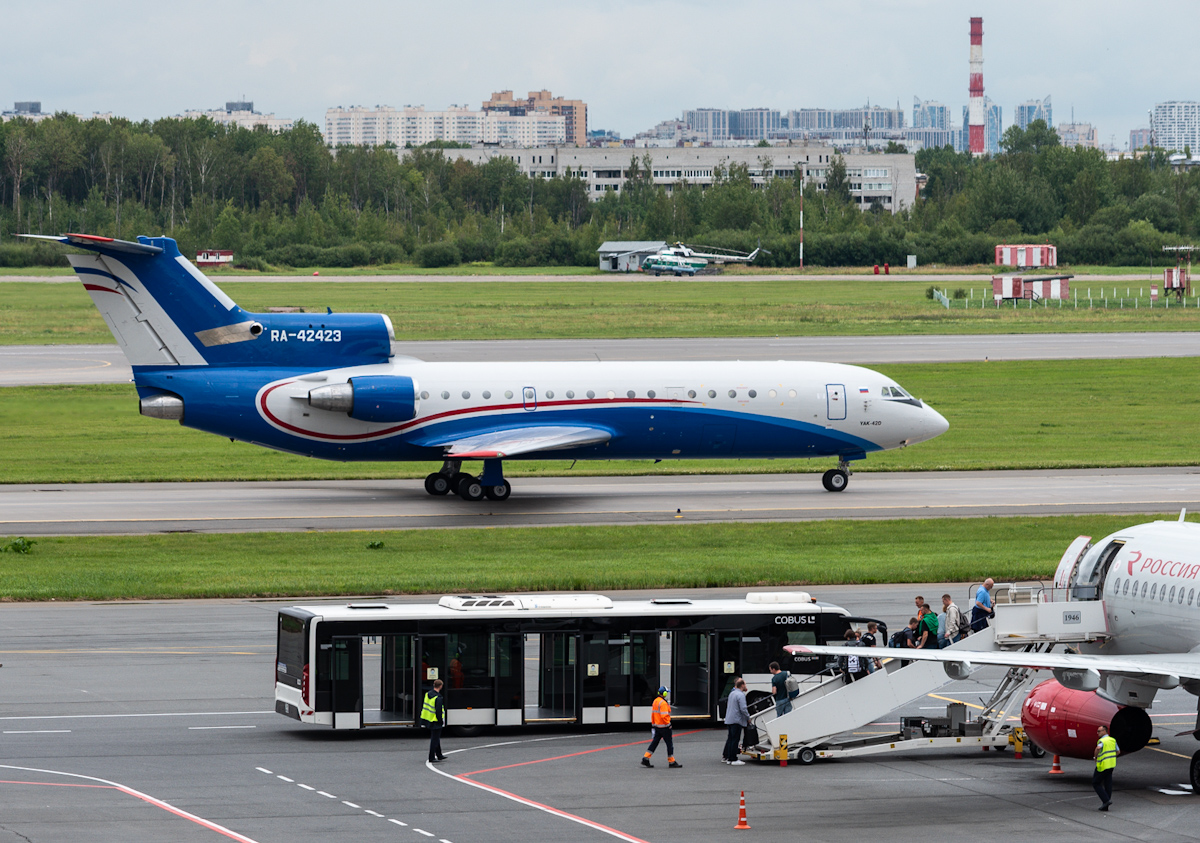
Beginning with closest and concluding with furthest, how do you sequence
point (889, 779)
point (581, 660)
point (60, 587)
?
point (889, 779)
point (581, 660)
point (60, 587)

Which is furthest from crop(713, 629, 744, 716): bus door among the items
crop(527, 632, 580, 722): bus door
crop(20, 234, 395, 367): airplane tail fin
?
crop(20, 234, 395, 367): airplane tail fin

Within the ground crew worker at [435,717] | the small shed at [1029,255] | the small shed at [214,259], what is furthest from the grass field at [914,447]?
the small shed at [214,259]

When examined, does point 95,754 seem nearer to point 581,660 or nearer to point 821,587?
point 581,660

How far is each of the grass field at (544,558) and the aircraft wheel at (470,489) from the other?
5.82 m

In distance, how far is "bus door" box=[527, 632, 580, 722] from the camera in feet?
92.1

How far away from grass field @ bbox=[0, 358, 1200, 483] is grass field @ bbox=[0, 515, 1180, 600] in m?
14.4

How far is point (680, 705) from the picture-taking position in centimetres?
2898

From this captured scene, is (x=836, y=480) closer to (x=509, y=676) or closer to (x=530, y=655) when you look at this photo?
(x=530, y=655)

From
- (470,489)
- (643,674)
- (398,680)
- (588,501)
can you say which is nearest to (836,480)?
(588,501)

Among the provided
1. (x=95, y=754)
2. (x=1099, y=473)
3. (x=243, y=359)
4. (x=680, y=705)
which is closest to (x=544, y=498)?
(x=243, y=359)

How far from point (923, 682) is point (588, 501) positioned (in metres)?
29.4

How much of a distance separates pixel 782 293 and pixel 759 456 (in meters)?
98.2

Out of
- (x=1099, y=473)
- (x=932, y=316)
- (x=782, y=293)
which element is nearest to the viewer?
(x=1099, y=473)

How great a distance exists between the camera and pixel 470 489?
177 feet
